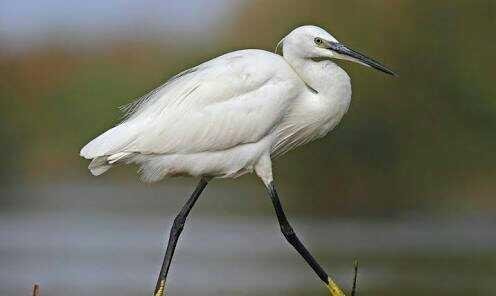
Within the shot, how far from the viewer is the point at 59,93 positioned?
99.7 feet

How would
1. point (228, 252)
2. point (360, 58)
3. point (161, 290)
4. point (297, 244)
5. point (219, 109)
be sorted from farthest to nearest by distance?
point (228, 252) → point (297, 244) → point (219, 109) → point (161, 290) → point (360, 58)

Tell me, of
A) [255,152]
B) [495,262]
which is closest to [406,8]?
[495,262]

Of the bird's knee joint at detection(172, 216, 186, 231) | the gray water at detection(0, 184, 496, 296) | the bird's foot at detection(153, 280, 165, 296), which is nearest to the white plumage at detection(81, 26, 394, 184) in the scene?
the bird's knee joint at detection(172, 216, 186, 231)

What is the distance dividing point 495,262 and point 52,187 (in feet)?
46.1

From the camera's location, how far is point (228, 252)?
16938mm

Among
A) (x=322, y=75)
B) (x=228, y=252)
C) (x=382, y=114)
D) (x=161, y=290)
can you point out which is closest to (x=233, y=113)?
(x=322, y=75)

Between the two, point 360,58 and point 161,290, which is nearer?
point 360,58

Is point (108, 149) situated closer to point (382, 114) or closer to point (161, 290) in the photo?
point (161, 290)

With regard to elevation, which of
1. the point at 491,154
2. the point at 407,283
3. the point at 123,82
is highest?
the point at 123,82

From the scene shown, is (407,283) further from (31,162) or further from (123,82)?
(31,162)

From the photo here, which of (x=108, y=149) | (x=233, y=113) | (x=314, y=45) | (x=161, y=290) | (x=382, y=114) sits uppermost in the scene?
(x=382, y=114)

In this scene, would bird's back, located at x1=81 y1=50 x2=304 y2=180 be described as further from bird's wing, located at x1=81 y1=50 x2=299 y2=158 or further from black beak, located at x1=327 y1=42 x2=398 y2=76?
black beak, located at x1=327 y1=42 x2=398 y2=76

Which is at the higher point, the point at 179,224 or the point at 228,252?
the point at 228,252

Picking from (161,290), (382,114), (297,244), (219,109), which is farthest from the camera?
(382,114)
